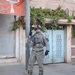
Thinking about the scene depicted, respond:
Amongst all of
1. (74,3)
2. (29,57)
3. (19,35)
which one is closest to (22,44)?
(19,35)

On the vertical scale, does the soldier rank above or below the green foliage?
below

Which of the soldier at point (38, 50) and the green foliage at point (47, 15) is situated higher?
the green foliage at point (47, 15)

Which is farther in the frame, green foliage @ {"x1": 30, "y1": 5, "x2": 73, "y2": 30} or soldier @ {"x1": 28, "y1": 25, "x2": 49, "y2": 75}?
green foliage @ {"x1": 30, "y1": 5, "x2": 73, "y2": 30}

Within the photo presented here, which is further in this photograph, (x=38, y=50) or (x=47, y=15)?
(x=47, y=15)

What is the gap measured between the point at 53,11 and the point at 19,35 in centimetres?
240

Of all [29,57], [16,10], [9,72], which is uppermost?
[16,10]

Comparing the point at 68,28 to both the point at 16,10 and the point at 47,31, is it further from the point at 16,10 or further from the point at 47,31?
the point at 16,10

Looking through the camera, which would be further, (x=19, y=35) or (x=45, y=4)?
(x=45, y=4)

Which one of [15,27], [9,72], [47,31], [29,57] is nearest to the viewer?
[29,57]

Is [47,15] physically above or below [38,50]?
above

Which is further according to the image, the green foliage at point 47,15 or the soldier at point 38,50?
the green foliage at point 47,15

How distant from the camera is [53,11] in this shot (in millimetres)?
12703

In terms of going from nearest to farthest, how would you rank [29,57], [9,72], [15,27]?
1. [29,57]
2. [9,72]
3. [15,27]

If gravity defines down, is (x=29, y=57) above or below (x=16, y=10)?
below
